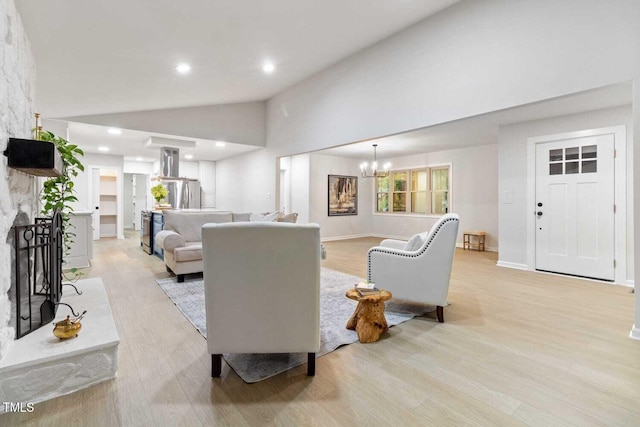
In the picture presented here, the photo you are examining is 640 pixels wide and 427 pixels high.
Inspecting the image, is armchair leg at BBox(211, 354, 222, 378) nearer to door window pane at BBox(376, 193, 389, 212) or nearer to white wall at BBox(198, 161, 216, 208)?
door window pane at BBox(376, 193, 389, 212)

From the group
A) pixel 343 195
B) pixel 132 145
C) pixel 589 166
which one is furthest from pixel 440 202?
pixel 132 145

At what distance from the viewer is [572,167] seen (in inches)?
180

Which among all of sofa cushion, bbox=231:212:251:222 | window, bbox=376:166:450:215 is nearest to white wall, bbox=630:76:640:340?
sofa cushion, bbox=231:212:251:222

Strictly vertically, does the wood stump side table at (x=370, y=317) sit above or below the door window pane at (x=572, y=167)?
A: below

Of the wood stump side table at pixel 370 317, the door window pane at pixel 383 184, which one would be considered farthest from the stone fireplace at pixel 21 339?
the door window pane at pixel 383 184

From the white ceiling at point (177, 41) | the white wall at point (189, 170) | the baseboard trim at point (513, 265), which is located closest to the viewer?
the white ceiling at point (177, 41)

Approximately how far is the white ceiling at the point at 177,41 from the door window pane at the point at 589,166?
2970 mm

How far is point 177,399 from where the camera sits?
5.67ft

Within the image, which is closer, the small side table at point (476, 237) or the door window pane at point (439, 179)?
the small side table at point (476, 237)

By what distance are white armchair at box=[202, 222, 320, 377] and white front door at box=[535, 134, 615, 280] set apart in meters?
4.55

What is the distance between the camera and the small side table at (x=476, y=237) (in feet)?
22.7

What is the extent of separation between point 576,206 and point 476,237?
9.06 ft

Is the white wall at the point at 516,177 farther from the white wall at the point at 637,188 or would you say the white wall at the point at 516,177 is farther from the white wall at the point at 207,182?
the white wall at the point at 207,182

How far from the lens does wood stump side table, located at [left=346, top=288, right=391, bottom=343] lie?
2438 millimetres
